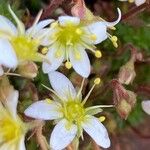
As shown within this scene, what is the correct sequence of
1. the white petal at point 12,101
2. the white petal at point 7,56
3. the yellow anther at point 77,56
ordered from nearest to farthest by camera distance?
the white petal at point 7,56 < the white petal at point 12,101 < the yellow anther at point 77,56

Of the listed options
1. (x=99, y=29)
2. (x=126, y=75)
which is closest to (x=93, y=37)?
(x=99, y=29)

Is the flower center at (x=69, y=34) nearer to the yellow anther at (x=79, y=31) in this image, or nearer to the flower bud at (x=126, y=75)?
the yellow anther at (x=79, y=31)

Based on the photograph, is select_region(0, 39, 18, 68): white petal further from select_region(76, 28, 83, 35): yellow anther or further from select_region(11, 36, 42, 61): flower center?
select_region(76, 28, 83, 35): yellow anther

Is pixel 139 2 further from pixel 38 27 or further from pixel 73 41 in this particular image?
pixel 38 27

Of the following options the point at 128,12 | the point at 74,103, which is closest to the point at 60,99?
the point at 74,103

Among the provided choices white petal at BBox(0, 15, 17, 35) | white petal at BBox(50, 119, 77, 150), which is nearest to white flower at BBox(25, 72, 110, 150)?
white petal at BBox(50, 119, 77, 150)

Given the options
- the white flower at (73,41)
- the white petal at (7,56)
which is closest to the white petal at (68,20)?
the white flower at (73,41)
